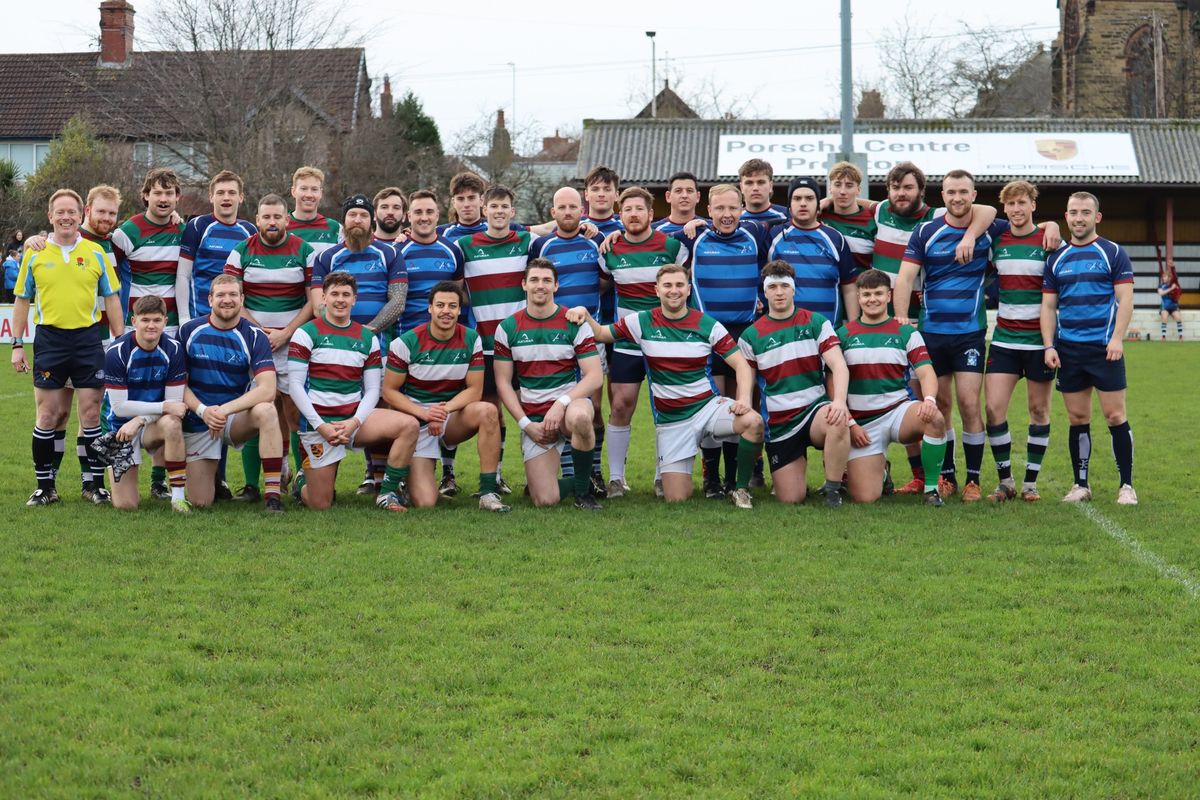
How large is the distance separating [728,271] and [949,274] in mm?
1274

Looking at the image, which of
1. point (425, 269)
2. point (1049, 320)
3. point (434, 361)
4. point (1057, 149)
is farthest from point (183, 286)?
point (1057, 149)

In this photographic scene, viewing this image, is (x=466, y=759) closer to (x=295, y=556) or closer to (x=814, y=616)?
(x=814, y=616)

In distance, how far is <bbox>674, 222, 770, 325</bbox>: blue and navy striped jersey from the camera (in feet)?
26.1

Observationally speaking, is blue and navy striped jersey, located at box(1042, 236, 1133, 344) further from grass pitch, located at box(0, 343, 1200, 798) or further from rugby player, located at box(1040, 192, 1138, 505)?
grass pitch, located at box(0, 343, 1200, 798)

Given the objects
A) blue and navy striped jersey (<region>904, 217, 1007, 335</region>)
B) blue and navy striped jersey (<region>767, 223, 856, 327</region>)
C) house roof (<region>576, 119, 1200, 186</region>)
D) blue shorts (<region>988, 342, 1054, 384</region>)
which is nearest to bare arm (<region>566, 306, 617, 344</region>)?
blue and navy striped jersey (<region>767, 223, 856, 327</region>)

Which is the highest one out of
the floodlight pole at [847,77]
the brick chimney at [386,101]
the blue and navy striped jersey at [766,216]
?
the brick chimney at [386,101]

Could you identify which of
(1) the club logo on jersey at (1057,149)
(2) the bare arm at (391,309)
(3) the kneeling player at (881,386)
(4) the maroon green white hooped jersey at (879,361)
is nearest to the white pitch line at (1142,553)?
(3) the kneeling player at (881,386)

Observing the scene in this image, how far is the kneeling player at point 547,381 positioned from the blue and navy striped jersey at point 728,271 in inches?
33.3

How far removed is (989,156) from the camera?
87.7ft

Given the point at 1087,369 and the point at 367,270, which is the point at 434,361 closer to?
the point at 367,270

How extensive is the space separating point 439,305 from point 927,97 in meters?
44.5

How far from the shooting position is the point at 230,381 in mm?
7426

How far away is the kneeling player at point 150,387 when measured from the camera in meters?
7.18

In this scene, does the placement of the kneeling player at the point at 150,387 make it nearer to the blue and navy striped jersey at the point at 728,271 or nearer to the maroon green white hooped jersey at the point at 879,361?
the blue and navy striped jersey at the point at 728,271
